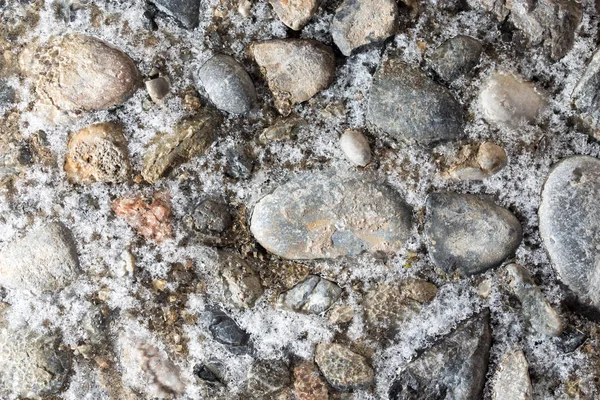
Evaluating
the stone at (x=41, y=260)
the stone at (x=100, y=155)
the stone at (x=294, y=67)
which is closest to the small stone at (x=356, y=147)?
the stone at (x=294, y=67)

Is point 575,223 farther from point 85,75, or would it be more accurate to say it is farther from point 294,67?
point 85,75

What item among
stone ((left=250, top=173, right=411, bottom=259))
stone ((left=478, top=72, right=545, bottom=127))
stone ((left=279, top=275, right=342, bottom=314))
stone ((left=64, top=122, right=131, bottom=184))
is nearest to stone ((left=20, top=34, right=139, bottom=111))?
stone ((left=64, top=122, right=131, bottom=184))

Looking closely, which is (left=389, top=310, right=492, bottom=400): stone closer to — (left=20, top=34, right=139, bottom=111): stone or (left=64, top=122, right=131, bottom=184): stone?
(left=64, top=122, right=131, bottom=184): stone

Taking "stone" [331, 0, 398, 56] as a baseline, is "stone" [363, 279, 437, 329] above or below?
below

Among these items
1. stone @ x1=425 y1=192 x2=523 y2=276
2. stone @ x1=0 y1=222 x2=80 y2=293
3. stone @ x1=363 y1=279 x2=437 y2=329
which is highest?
stone @ x1=425 y1=192 x2=523 y2=276

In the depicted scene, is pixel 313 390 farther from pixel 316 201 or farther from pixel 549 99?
pixel 549 99

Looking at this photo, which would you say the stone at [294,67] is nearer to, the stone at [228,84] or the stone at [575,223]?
the stone at [228,84]
